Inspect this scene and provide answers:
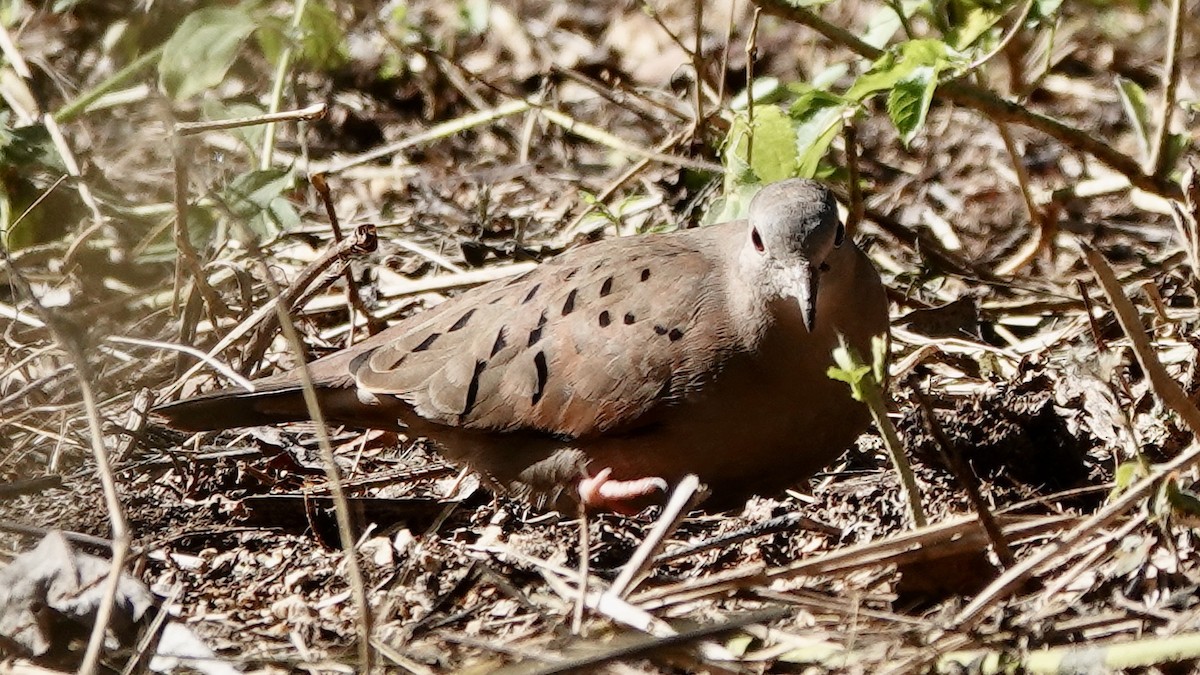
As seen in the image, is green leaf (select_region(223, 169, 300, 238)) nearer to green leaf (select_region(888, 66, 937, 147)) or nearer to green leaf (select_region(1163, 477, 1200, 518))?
green leaf (select_region(888, 66, 937, 147))

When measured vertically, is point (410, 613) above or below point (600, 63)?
below

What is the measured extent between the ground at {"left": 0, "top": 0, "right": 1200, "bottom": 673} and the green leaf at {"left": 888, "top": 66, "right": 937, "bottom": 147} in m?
0.57

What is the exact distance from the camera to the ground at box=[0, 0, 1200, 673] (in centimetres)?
367

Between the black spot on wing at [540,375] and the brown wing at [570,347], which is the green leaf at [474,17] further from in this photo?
the black spot on wing at [540,375]

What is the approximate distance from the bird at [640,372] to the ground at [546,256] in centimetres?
19

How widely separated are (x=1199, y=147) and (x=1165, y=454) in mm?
2799

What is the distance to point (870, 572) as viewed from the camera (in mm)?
3986

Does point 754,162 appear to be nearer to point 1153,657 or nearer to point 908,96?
point 908,96

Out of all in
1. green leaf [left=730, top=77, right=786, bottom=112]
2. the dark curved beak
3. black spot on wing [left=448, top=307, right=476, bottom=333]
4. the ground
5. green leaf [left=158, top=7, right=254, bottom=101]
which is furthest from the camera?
green leaf [left=730, top=77, right=786, bottom=112]

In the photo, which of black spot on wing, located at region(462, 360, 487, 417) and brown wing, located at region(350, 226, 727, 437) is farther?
black spot on wing, located at region(462, 360, 487, 417)

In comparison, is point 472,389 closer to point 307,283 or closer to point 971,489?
point 307,283

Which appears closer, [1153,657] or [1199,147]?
[1153,657]

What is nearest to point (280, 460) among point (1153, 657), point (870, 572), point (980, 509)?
point (870, 572)

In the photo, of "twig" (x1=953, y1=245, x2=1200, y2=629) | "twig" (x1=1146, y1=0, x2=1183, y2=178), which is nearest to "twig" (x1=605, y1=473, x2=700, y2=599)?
"twig" (x1=953, y1=245, x2=1200, y2=629)
